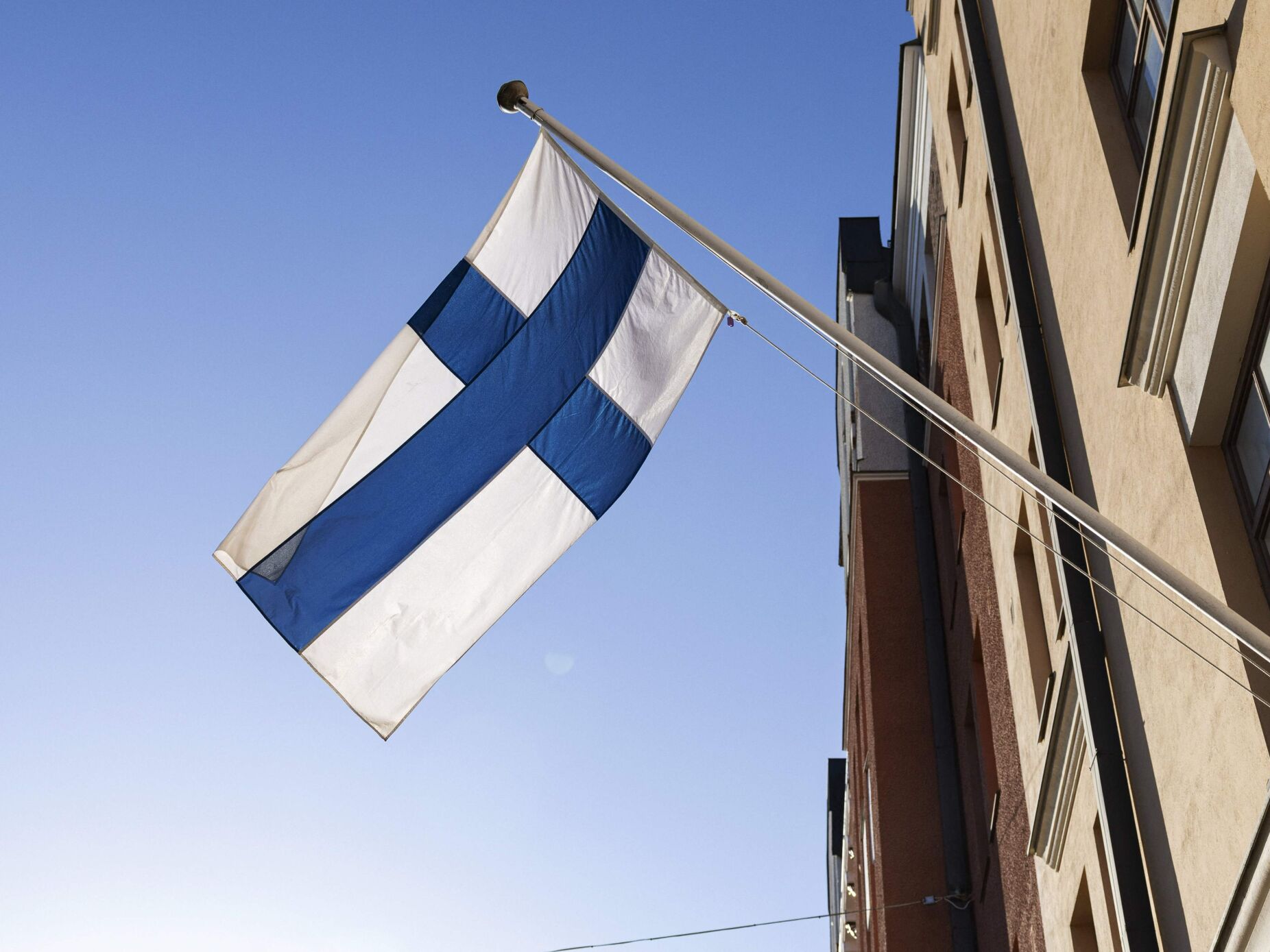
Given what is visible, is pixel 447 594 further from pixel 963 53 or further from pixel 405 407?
pixel 963 53

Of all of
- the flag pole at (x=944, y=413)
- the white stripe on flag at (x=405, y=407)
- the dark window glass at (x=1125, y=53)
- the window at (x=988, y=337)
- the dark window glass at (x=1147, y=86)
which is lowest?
the flag pole at (x=944, y=413)

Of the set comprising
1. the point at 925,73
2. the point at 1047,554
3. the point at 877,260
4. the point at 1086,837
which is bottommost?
the point at 1086,837

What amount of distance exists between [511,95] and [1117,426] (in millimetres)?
4207

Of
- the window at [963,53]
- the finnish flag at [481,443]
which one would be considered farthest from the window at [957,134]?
the finnish flag at [481,443]

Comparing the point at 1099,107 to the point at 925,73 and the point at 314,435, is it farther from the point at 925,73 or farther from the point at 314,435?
the point at 925,73

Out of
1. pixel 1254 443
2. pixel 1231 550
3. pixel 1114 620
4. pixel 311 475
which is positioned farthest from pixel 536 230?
pixel 1114 620

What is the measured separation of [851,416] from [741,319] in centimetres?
1920

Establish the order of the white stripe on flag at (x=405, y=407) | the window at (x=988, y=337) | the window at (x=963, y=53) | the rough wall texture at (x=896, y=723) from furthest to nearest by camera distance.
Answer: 1. the rough wall texture at (x=896, y=723)
2. the window at (x=963, y=53)
3. the window at (x=988, y=337)
4. the white stripe on flag at (x=405, y=407)

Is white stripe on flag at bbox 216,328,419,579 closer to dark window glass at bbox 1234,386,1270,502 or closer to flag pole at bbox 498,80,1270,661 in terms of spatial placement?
flag pole at bbox 498,80,1270,661

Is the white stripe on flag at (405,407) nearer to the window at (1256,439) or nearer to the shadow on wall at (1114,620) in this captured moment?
the shadow on wall at (1114,620)

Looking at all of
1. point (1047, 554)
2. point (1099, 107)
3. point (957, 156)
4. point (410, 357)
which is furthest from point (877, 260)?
point (410, 357)

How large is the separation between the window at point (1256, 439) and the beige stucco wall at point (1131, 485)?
0.07m

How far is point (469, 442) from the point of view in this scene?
830 cm

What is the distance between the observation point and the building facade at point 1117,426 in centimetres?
622
